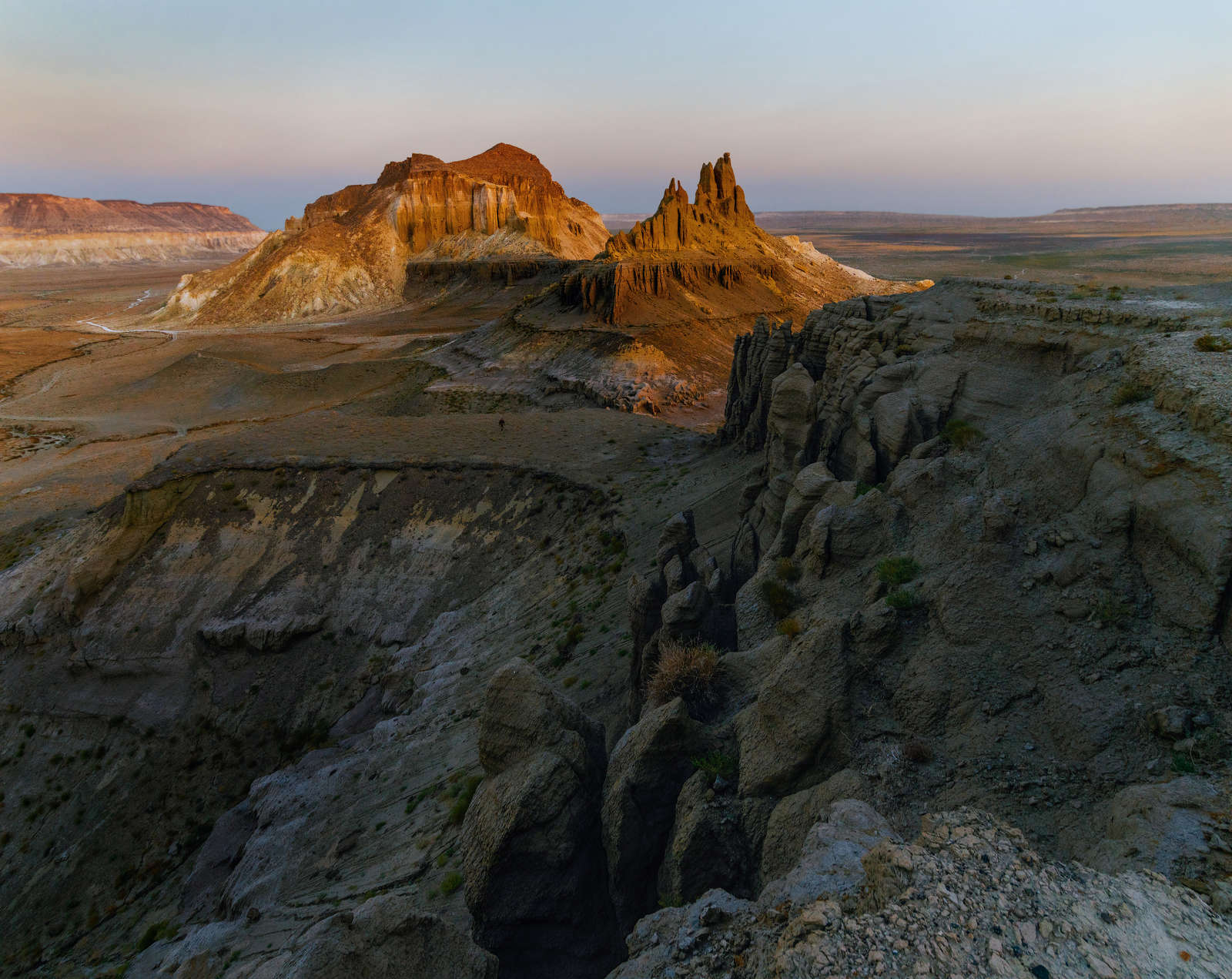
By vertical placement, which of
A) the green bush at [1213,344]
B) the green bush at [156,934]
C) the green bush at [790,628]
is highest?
the green bush at [1213,344]

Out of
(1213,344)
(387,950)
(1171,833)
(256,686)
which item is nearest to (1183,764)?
(1171,833)

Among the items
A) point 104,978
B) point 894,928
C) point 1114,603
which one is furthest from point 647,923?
point 104,978

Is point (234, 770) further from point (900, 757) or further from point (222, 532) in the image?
point (900, 757)

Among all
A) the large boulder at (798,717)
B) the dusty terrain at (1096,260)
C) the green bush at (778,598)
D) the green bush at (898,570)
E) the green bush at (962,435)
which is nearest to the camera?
the large boulder at (798,717)

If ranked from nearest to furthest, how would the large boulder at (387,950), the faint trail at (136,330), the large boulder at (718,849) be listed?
1. the large boulder at (387,950)
2. the large boulder at (718,849)
3. the faint trail at (136,330)

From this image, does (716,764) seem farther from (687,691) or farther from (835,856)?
(835,856)

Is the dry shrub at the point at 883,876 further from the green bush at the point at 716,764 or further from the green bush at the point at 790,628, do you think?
the green bush at the point at 790,628

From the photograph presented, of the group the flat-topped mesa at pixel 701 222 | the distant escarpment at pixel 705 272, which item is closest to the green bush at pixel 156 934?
the distant escarpment at pixel 705 272
